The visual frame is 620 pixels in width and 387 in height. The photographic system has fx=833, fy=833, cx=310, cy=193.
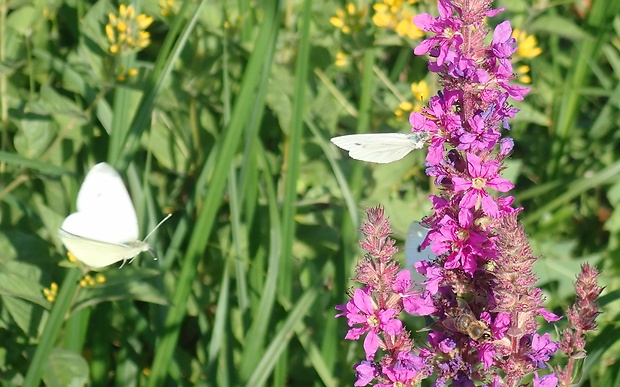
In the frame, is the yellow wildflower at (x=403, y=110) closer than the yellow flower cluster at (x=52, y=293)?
No

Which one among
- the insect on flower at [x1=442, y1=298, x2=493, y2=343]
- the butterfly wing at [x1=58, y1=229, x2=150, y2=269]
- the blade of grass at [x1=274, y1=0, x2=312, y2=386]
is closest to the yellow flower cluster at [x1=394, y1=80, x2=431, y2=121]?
the blade of grass at [x1=274, y1=0, x2=312, y2=386]

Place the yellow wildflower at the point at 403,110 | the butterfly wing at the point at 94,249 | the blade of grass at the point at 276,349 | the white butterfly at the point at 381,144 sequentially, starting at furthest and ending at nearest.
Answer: the yellow wildflower at the point at 403,110, the blade of grass at the point at 276,349, the butterfly wing at the point at 94,249, the white butterfly at the point at 381,144

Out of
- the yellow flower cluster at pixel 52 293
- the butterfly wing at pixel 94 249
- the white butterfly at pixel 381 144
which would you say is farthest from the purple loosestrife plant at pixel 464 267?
the yellow flower cluster at pixel 52 293

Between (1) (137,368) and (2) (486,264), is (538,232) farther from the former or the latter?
(2) (486,264)

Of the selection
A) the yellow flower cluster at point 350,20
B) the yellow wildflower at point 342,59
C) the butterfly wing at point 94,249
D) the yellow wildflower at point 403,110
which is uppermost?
the yellow flower cluster at point 350,20

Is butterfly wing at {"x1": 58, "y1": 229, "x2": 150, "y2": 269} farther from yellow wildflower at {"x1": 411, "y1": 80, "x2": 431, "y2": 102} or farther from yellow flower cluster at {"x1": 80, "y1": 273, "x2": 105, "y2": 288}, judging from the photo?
yellow wildflower at {"x1": 411, "y1": 80, "x2": 431, "y2": 102}

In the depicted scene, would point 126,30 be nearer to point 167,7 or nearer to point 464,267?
point 167,7

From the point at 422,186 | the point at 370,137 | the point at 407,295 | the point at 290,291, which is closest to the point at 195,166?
the point at 290,291

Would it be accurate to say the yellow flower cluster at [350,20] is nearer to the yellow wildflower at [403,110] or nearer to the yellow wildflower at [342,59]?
the yellow wildflower at [342,59]
